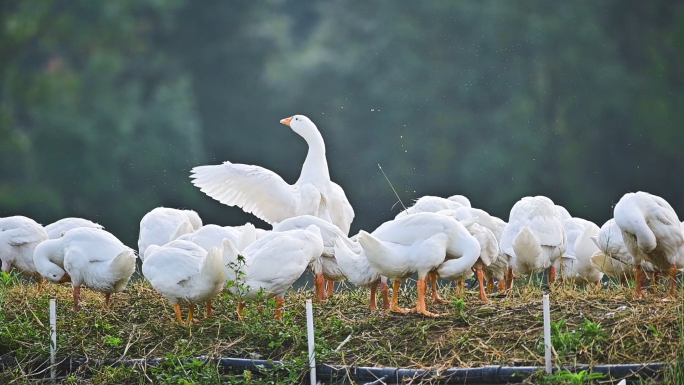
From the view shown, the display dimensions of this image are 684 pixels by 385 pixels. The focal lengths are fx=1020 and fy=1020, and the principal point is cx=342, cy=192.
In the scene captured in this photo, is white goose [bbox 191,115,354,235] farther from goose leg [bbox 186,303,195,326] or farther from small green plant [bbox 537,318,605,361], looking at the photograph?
small green plant [bbox 537,318,605,361]

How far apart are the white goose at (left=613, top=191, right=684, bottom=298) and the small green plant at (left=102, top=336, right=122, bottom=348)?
330 cm

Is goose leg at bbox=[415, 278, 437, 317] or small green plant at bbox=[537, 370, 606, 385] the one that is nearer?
small green plant at bbox=[537, 370, 606, 385]

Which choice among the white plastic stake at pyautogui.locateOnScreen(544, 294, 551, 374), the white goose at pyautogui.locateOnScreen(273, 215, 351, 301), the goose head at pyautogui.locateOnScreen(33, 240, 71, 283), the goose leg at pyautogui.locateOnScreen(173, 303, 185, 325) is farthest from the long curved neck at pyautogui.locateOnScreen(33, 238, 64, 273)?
the white plastic stake at pyautogui.locateOnScreen(544, 294, 551, 374)

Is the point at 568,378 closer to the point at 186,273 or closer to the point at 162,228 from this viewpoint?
the point at 186,273

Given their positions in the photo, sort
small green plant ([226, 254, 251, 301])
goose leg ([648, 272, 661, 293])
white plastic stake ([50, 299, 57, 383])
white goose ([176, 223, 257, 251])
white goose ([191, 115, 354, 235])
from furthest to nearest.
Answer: white goose ([191, 115, 354, 235]) < white goose ([176, 223, 257, 251]) < goose leg ([648, 272, 661, 293]) < small green plant ([226, 254, 251, 301]) < white plastic stake ([50, 299, 57, 383])

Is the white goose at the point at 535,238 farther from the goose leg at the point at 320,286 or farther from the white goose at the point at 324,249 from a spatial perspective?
the goose leg at the point at 320,286

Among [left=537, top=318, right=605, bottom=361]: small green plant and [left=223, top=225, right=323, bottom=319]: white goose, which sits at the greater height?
[left=223, top=225, right=323, bottom=319]: white goose

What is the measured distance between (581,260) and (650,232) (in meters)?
1.56

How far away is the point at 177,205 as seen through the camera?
19312 millimetres

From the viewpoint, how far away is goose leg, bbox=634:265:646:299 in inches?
262

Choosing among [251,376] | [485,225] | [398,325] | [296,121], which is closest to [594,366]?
[398,325]

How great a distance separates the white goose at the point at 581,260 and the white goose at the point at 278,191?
203 centimetres

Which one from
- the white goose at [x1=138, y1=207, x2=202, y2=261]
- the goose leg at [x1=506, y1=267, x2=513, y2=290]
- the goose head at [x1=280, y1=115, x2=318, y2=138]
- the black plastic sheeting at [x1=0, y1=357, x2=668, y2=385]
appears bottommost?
the black plastic sheeting at [x1=0, y1=357, x2=668, y2=385]

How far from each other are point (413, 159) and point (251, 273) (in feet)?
42.4
